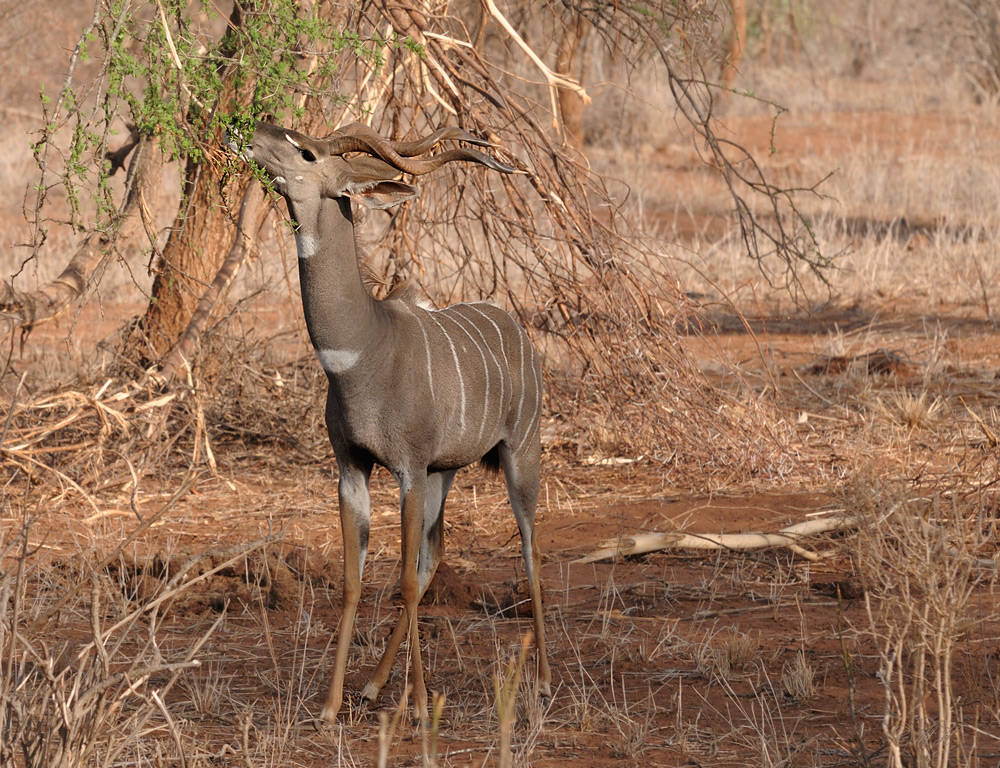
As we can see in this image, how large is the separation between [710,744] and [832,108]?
18.2 m

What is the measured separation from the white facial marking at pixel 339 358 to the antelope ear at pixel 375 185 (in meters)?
0.43

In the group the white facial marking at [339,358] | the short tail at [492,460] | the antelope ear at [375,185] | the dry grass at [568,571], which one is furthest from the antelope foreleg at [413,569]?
the antelope ear at [375,185]

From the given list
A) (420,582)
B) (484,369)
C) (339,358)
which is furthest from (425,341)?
(420,582)

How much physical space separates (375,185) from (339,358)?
506 millimetres

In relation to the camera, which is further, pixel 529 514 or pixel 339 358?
pixel 529 514

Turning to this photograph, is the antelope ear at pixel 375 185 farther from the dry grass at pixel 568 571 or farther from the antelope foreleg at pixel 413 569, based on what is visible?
the dry grass at pixel 568 571

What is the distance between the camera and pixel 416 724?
3.93 meters

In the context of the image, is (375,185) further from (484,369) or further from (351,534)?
(351,534)

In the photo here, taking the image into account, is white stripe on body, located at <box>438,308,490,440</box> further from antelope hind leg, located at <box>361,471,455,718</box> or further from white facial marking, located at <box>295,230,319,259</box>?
white facial marking, located at <box>295,230,319,259</box>

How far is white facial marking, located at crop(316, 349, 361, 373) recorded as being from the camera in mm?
3785

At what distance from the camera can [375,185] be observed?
3.75 m

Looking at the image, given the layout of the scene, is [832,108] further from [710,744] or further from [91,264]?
[710,744]

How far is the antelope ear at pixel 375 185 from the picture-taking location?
371 centimetres

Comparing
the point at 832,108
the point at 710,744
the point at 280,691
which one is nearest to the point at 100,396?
the point at 280,691
